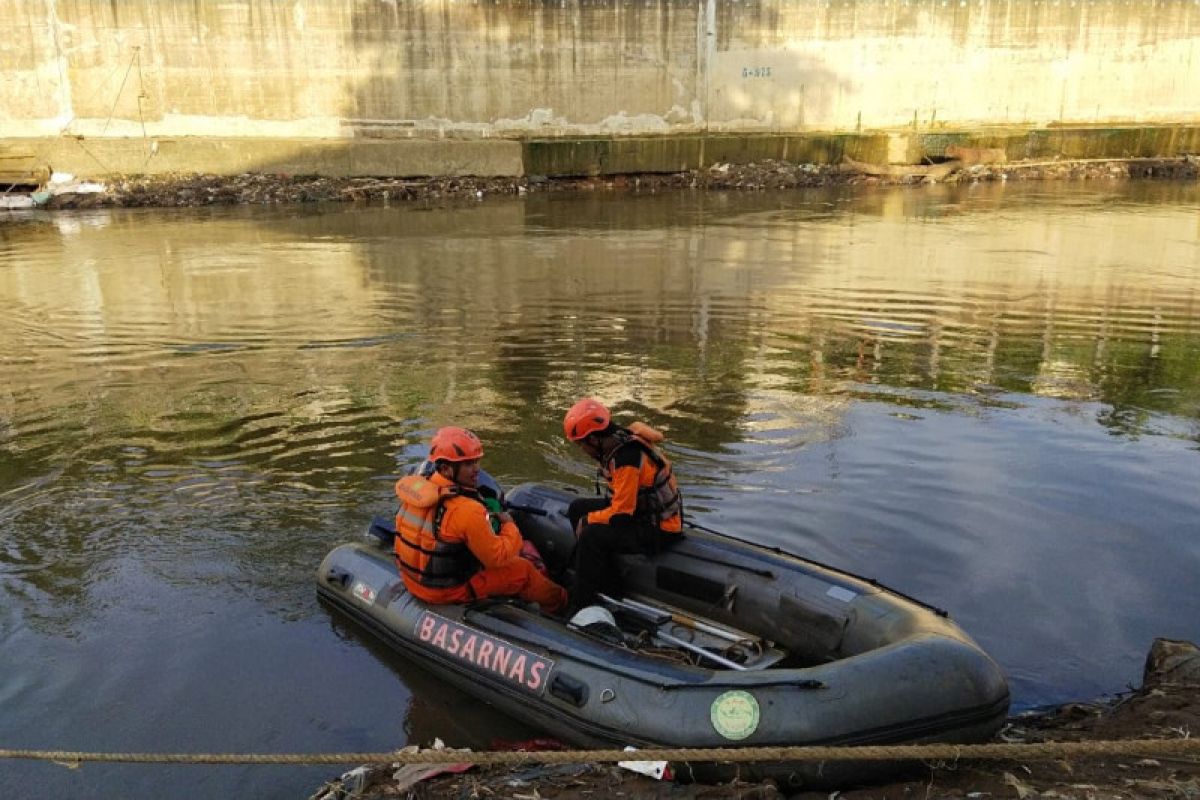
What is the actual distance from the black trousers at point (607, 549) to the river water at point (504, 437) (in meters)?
0.97

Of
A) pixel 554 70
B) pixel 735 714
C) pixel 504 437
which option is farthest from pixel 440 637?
pixel 554 70

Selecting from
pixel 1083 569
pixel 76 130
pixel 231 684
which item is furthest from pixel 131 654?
pixel 76 130

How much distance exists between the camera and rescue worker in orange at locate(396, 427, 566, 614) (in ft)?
17.2

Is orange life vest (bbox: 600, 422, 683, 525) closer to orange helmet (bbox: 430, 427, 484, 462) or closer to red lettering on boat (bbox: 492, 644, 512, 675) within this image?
orange helmet (bbox: 430, 427, 484, 462)

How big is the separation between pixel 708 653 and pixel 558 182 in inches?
970

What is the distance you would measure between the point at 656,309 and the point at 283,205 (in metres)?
15.8

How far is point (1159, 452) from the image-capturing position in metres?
8.20

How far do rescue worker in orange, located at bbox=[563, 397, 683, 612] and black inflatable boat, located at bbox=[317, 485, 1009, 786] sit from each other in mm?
135

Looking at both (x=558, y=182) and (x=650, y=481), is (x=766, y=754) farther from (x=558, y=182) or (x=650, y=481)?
(x=558, y=182)

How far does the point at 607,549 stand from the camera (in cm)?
566

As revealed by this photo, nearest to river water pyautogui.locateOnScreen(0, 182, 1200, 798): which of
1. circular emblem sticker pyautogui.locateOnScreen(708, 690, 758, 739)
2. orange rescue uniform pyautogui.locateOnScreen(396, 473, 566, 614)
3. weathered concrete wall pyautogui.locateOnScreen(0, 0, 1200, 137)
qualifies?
orange rescue uniform pyautogui.locateOnScreen(396, 473, 566, 614)

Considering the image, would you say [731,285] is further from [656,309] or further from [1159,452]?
[1159,452]

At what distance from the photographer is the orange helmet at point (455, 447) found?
17.1ft

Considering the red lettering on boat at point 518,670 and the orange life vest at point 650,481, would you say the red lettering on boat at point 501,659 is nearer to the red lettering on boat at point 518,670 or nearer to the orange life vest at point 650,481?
the red lettering on boat at point 518,670
